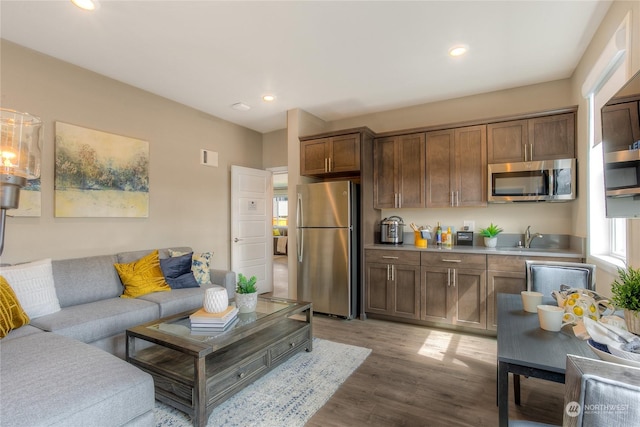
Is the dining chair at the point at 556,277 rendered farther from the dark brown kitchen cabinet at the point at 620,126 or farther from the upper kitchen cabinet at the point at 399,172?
the upper kitchen cabinet at the point at 399,172

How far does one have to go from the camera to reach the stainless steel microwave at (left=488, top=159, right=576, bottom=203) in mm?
2998

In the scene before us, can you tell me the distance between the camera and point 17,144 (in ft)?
2.29

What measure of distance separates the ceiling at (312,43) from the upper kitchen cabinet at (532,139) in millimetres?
525

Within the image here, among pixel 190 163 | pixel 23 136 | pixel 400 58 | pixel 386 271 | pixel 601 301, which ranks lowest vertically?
pixel 386 271

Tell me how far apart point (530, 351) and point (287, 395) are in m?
1.59

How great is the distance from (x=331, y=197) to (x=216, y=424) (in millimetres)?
2564

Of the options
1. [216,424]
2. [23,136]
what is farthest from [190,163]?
[23,136]

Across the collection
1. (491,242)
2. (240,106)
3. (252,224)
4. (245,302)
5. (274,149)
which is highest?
(240,106)

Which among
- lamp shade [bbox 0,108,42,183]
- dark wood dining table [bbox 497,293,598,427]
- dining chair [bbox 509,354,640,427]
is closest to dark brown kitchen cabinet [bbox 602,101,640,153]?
→ dark wood dining table [bbox 497,293,598,427]

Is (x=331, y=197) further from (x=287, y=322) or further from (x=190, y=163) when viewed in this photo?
(x=190, y=163)

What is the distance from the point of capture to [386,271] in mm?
3611

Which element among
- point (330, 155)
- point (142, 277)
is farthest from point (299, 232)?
point (142, 277)

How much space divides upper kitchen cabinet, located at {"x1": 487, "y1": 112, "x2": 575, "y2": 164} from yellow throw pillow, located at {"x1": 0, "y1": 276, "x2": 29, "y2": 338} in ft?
14.1

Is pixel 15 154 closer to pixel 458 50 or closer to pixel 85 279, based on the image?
pixel 85 279
